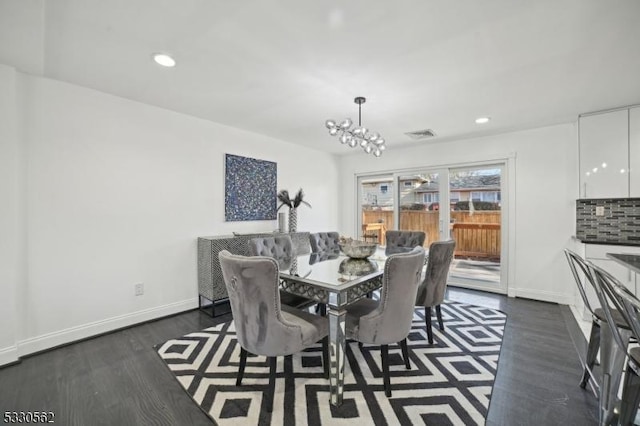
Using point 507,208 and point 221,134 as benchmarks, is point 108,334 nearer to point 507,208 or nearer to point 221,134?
point 221,134

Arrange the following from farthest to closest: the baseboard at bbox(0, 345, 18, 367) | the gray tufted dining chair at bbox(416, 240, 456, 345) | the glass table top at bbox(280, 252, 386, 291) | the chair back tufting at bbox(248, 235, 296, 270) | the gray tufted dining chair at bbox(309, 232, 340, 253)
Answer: the gray tufted dining chair at bbox(309, 232, 340, 253) < the chair back tufting at bbox(248, 235, 296, 270) < the gray tufted dining chair at bbox(416, 240, 456, 345) < the baseboard at bbox(0, 345, 18, 367) < the glass table top at bbox(280, 252, 386, 291)

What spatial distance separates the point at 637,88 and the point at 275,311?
3816 millimetres

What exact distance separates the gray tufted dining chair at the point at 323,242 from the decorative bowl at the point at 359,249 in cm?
89

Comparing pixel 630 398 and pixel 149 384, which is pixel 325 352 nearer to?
pixel 149 384

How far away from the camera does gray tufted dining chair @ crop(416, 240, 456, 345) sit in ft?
8.02

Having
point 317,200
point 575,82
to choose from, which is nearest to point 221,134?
point 317,200

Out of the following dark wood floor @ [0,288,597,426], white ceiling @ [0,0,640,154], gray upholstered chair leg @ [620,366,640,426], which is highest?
white ceiling @ [0,0,640,154]

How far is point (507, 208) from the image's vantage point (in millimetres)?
4004

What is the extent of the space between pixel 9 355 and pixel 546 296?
18.7ft

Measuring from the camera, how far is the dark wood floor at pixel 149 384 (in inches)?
65.0

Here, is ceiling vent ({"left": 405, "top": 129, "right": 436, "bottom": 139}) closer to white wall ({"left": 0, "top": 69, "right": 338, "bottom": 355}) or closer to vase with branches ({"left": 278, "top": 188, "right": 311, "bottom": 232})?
vase with branches ({"left": 278, "top": 188, "right": 311, "bottom": 232})

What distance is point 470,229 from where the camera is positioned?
14.7 ft

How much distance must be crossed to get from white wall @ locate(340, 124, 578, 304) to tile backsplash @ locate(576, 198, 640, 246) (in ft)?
0.37

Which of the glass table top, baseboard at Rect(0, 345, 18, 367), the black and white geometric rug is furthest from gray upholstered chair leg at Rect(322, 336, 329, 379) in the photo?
baseboard at Rect(0, 345, 18, 367)
